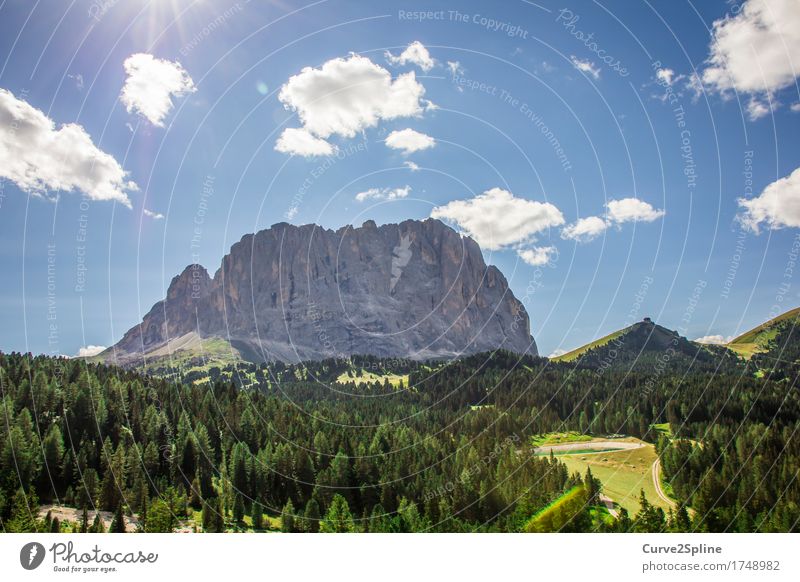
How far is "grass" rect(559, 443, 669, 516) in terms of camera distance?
80.4 metres

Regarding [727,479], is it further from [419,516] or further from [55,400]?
[55,400]

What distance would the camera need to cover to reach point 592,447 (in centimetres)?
11575

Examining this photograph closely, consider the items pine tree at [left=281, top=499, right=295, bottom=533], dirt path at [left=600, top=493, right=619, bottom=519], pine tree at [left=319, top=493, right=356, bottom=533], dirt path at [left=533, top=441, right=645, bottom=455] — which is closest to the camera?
pine tree at [left=319, top=493, right=356, bottom=533]

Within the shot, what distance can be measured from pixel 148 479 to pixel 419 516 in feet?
115

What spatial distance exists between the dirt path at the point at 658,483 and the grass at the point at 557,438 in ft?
82.6

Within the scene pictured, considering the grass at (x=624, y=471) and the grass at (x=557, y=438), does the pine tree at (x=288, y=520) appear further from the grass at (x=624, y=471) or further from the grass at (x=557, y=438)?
the grass at (x=557, y=438)

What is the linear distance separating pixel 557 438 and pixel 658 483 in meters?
40.6
